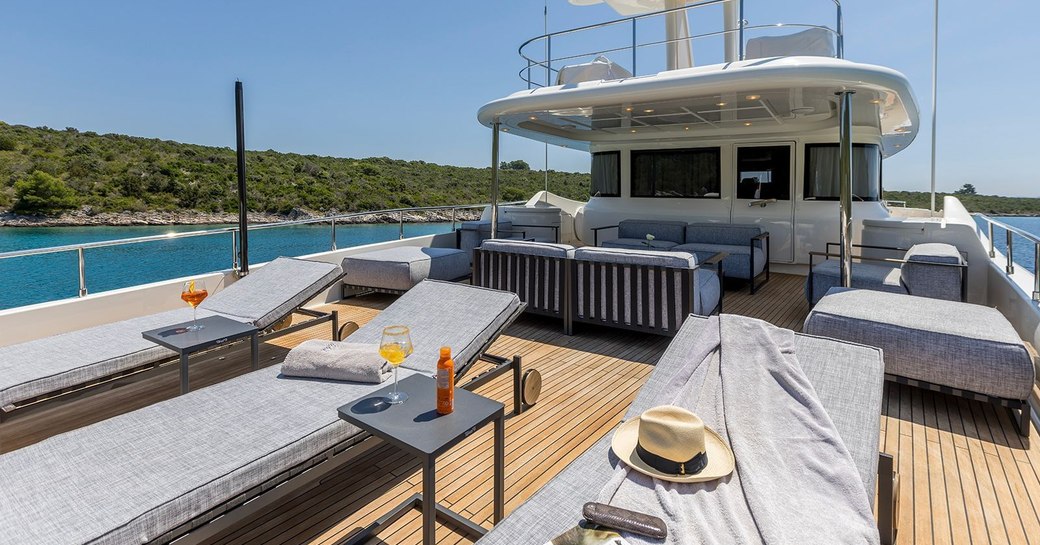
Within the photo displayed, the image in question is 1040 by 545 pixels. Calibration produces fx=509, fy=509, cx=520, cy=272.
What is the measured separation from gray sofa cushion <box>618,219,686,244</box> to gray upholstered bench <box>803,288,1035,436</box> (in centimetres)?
385

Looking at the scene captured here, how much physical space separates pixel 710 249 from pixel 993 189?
1993cm

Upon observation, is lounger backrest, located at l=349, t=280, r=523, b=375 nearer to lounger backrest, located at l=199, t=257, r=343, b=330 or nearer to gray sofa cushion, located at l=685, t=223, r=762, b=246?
lounger backrest, located at l=199, t=257, r=343, b=330

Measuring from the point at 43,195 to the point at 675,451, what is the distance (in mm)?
19414

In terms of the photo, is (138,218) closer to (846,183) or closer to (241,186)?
(241,186)

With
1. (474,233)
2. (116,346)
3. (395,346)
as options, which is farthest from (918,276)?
(116,346)

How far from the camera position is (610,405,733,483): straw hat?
1.38 meters

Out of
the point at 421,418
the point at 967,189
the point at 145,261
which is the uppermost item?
the point at 967,189

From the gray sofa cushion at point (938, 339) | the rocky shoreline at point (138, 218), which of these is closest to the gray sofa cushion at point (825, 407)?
the gray sofa cushion at point (938, 339)

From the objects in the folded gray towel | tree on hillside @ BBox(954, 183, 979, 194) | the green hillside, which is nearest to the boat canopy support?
the folded gray towel

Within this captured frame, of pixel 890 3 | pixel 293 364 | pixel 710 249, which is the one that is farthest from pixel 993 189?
pixel 293 364

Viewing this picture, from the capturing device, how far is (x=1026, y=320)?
3582mm

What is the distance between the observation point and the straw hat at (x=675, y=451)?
1.38 metres

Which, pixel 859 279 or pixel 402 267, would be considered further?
pixel 402 267

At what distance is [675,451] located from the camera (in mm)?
1383
